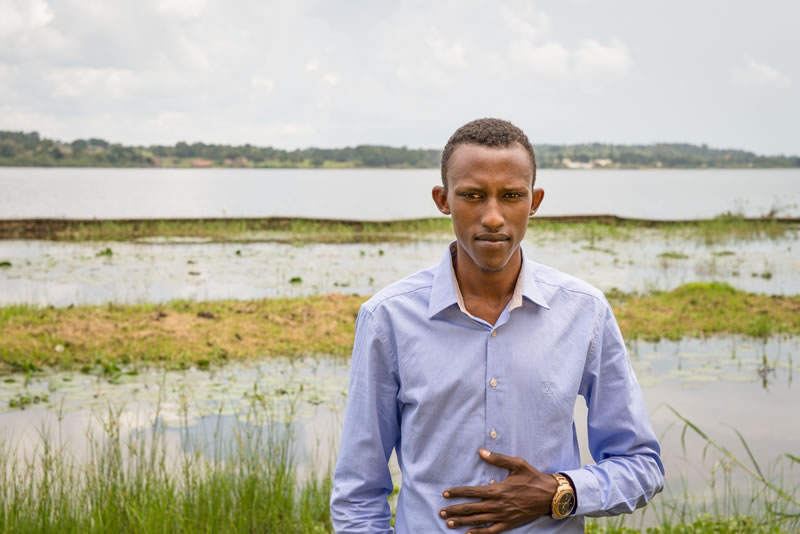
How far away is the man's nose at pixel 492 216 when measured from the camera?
1676 mm

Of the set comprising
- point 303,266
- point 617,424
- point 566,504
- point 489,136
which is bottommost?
point 303,266

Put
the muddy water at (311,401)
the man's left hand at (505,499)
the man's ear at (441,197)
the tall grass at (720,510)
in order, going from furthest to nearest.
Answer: the muddy water at (311,401), the tall grass at (720,510), the man's ear at (441,197), the man's left hand at (505,499)

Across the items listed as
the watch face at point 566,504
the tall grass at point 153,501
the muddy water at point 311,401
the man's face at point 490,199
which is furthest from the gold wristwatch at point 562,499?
the muddy water at point 311,401

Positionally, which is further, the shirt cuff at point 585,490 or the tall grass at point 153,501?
the tall grass at point 153,501

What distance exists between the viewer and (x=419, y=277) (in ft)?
6.10

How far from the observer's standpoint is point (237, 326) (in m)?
9.43

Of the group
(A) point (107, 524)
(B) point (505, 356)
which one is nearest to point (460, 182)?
(B) point (505, 356)

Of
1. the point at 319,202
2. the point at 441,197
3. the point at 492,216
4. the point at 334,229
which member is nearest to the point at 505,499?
the point at 492,216

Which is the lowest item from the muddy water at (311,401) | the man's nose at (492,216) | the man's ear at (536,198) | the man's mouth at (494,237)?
the muddy water at (311,401)

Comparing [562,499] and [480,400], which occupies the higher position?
[480,400]

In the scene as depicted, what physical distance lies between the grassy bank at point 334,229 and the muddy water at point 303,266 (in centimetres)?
143

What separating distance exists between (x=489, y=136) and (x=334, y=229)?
76.9 ft

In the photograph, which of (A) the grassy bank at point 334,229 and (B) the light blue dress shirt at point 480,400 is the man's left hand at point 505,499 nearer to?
(B) the light blue dress shirt at point 480,400

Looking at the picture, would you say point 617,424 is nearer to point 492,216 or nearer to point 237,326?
point 492,216
